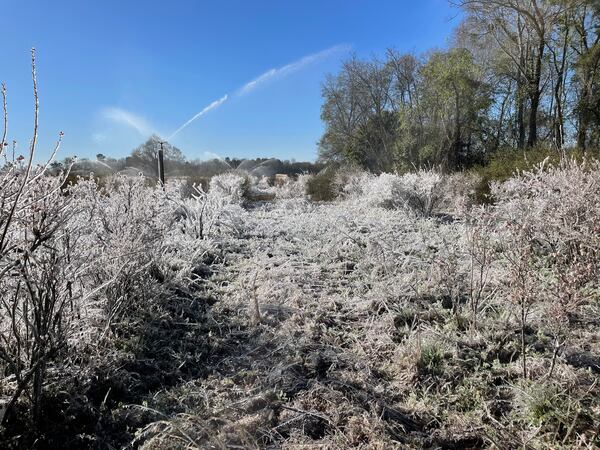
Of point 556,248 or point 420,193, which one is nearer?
point 556,248

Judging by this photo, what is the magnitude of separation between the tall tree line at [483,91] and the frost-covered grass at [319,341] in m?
A: 9.00

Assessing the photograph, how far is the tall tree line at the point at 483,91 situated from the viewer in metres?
14.6

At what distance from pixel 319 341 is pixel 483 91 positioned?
62.2 feet

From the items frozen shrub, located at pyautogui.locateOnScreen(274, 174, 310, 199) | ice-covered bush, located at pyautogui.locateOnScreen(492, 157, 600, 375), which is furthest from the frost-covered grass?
frozen shrub, located at pyautogui.locateOnScreen(274, 174, 310, 199)

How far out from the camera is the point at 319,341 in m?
3.09

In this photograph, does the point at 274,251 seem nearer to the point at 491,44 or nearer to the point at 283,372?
the point at 283,372

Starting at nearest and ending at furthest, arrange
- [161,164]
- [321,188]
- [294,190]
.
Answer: [161,164] → [321,188] → [294,190]

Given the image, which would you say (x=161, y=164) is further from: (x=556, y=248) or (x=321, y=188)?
(x=556, y=248)

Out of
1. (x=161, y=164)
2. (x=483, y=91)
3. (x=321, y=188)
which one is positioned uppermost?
(x=483, y=91)

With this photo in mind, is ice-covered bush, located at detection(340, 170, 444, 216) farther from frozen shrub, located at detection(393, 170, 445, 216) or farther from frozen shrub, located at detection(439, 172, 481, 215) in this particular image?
frozen shrub, located at detection(439, 172, 481, 215)

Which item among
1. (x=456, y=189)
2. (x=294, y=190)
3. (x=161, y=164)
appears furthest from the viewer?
(x=294, y=190)

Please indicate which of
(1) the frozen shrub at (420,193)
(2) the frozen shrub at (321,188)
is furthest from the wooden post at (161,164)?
(1) the frozen shrub at (420,193)

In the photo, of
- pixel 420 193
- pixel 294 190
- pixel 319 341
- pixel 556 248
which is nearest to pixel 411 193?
pixel 420 193

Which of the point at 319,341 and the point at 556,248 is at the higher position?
the point at 556,248
